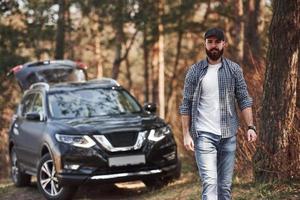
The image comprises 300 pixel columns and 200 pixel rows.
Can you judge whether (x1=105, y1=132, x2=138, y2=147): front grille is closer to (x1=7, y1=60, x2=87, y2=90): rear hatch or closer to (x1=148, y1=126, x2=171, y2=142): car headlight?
(x1=148, y1=126, x2=171, y2=142): car headlight

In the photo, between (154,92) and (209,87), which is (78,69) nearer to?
(209,87)

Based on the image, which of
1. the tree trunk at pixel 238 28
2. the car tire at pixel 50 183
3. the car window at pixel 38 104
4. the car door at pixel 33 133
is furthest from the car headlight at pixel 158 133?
the tree trunk at pixel 238 28

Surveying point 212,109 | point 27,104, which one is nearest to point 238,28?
point 27,104

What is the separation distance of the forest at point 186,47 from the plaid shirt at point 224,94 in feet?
5.96

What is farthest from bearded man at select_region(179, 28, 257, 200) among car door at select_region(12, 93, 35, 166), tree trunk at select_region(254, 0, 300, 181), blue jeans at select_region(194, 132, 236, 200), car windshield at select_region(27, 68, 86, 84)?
car windshield at select_region(27, 68, 86, 84)

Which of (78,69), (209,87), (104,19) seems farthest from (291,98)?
(104,19)

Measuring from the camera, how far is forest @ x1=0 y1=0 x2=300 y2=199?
734 cm

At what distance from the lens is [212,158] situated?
5.56m

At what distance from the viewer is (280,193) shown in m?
7.20

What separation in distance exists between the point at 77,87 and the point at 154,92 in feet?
67.9

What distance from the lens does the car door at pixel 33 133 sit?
9938mm

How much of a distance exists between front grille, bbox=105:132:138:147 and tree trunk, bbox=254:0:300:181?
2.24 meters

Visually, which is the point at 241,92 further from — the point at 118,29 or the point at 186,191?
the point at 118,29

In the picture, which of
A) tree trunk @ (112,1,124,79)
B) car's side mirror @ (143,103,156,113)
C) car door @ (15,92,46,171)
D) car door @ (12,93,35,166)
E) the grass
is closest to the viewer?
Answer: the grass
